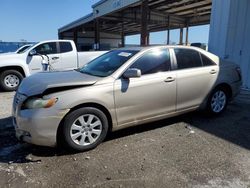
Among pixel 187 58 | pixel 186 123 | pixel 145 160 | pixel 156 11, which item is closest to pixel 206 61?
pixel 187 58

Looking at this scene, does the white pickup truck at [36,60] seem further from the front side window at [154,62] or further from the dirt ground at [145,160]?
the front side window at [154,62]

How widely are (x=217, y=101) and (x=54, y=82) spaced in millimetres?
3529

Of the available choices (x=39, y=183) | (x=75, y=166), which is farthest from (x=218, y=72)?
(x=39, y=183)

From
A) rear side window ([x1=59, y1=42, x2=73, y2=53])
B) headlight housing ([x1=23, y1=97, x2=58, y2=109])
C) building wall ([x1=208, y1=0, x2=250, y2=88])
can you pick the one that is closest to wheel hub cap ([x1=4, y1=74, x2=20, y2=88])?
rear side window ([x1=59, y1=42, x2=73, y2=53])

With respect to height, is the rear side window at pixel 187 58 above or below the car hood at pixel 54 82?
above

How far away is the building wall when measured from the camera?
7969mm

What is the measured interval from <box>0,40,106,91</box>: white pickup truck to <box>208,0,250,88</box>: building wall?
5204 millimetres

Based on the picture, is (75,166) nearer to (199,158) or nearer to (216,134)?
(199,158)

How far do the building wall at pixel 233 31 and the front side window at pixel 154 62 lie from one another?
432 centimetres

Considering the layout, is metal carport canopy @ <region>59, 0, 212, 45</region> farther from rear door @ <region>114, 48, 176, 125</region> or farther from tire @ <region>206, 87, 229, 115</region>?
rear door @ <region>114, 48, 176, 125</region>

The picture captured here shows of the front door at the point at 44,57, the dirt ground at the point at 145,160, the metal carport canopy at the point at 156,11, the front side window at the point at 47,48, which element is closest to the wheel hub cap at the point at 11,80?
the front door at the point at 44,57

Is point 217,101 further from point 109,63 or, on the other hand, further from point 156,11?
point 156,11

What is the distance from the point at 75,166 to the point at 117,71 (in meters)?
1.62

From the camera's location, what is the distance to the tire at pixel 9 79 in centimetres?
903
